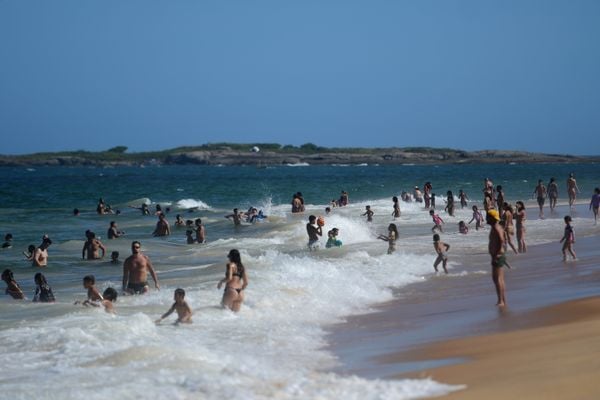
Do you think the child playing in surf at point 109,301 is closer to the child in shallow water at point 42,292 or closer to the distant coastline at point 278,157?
the child in shallow water at point 42,292

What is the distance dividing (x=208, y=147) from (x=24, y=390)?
185 metres

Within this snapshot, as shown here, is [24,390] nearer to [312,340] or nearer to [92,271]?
[312,340]

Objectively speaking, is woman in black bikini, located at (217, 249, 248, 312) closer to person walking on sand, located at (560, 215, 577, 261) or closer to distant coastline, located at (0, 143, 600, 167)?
person walking on sand, located at (560, 215, 577, 261)

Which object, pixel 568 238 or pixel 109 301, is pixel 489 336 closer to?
pixel 109 301

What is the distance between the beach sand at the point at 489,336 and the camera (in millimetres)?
8133

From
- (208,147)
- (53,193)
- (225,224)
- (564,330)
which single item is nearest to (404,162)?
(208,147)

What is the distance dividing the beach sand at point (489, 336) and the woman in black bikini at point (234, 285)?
1.93 meters

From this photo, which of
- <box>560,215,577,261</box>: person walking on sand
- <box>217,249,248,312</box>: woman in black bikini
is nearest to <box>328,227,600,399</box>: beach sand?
<box>560,215,577,261</box>: person walking on sand

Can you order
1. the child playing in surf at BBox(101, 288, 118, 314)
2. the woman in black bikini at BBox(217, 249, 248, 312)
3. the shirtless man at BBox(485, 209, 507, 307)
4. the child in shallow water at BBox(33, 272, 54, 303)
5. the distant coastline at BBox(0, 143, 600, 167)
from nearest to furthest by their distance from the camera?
the shirtless man at BBox(485, 209, 507, 307), the child playing in surf at BBox(101, 288, 118, 314), the woman in black bikini at BBox(217, 249, 248, 312), the child in shallow water at BBox(33, 272, 54, 303), the distant coastline at BBox(0, 143, 600, 167)

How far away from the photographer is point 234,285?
46.1 feet

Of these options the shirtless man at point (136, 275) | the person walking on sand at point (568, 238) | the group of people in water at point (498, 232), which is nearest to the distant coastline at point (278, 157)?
the group of people in water at point (498, 232)

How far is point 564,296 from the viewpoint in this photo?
13.1 m

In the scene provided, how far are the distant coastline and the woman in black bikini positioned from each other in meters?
158

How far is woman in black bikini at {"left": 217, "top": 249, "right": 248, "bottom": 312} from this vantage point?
548 inches
